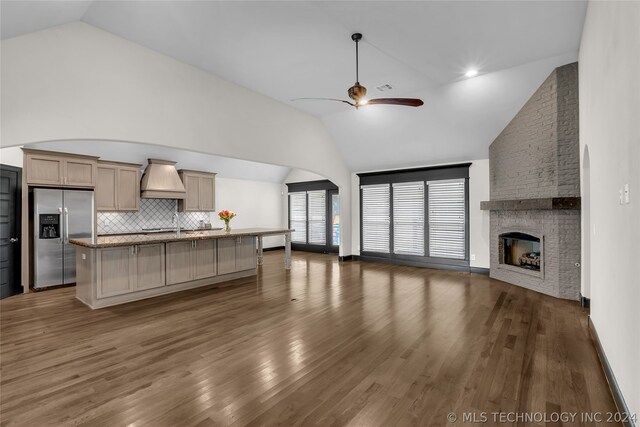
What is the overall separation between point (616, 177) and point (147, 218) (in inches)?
329

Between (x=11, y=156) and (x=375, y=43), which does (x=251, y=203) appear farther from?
(x=375, y=43)

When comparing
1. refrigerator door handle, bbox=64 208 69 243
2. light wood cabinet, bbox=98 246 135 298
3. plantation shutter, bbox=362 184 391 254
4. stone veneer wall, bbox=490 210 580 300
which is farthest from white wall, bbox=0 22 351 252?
stone veneer wall, bbox=490 210 580 300

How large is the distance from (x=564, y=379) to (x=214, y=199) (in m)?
8.23

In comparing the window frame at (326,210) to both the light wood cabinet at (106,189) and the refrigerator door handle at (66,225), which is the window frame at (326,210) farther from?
the refrigerator door handle at (66,225)

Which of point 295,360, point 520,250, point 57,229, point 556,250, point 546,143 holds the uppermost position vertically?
point 546,143

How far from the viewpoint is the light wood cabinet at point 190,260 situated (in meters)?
5.09

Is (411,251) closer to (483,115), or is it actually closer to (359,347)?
(483,115)

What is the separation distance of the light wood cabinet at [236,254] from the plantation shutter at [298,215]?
413 centimetres

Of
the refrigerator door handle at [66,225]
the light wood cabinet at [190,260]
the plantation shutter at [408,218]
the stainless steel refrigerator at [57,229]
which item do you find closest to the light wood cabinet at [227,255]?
the light wood cabinet at [190,260]

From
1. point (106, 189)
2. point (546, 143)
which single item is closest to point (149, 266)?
point (106, 189)

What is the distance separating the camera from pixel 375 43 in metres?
3.95

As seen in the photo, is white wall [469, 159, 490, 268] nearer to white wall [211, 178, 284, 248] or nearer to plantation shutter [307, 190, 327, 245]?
plantation shutter [307, 190, 327, 245]

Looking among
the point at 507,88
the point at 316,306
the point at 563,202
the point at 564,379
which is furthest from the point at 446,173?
the point at 564,379

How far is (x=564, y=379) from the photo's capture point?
2418 mm
